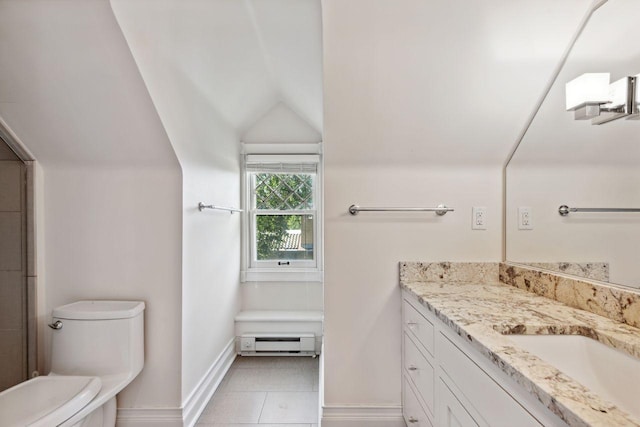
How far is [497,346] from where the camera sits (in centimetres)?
81

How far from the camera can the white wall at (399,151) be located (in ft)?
4.69

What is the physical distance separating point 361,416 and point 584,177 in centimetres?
157

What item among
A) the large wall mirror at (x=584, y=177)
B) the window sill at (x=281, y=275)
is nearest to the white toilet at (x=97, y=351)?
the window sill at (x=281, y=275)

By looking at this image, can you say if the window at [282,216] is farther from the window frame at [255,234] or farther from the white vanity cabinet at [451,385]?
the white vanity cabinet at [451,385]

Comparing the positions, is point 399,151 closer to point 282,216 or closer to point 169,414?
point 282,216

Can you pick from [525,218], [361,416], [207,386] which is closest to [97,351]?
[207,386]

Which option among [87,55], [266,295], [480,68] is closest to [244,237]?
[266,295]

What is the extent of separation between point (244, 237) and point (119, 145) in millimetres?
1536

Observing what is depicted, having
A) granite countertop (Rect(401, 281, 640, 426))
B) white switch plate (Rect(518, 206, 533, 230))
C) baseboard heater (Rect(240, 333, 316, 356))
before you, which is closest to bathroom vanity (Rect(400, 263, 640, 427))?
granite countertop (Rect(401, 281, 640, 426))

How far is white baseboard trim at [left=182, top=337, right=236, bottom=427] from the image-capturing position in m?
1.84

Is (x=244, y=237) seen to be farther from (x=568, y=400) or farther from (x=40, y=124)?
(x=568, y=400)

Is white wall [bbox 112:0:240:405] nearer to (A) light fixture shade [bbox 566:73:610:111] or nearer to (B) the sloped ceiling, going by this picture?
(B) the sloped ceiling

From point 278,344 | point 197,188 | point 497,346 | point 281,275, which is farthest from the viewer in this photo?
point 281,275

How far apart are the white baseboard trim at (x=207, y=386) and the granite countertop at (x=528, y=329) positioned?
4.65 feet
